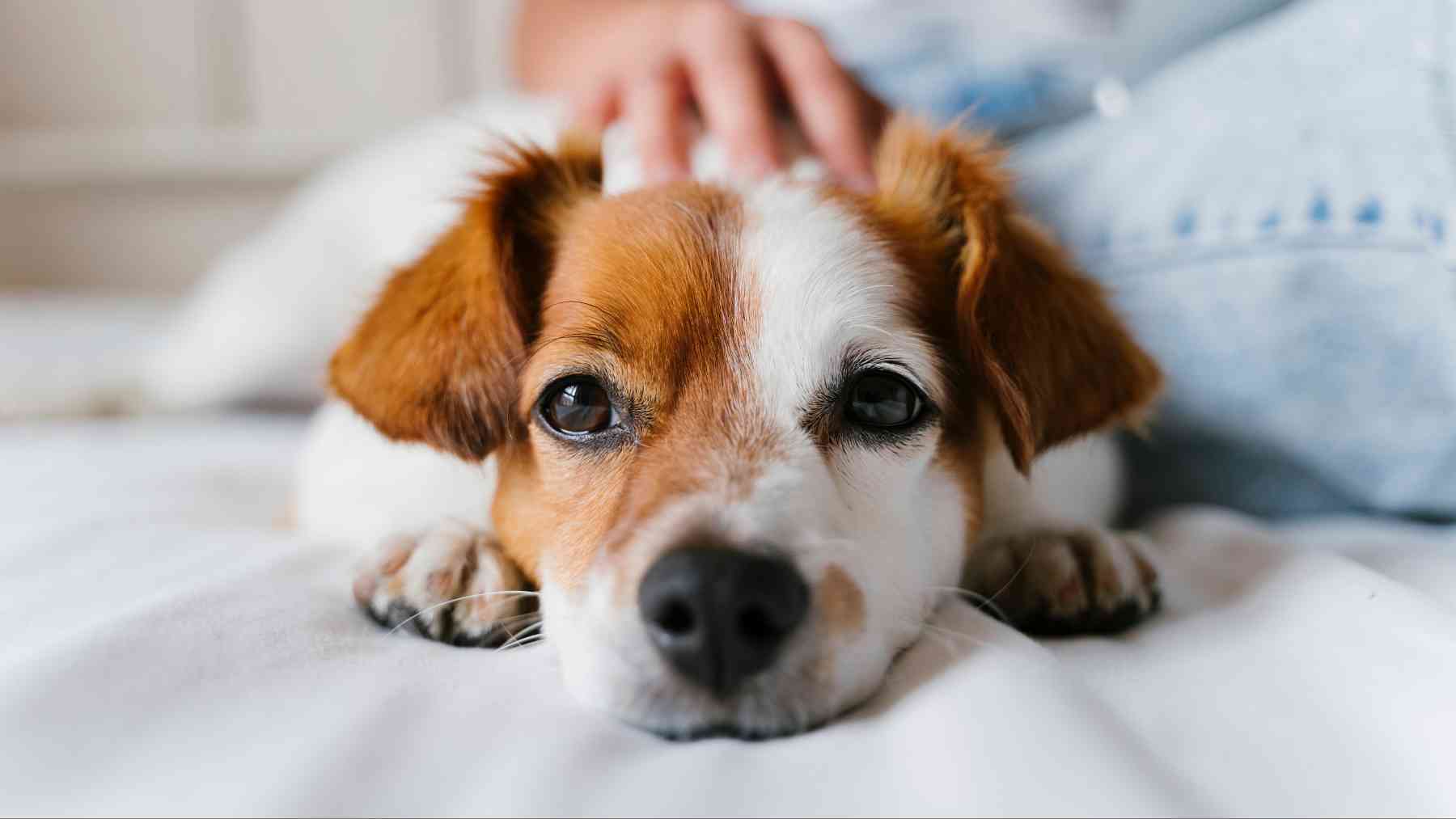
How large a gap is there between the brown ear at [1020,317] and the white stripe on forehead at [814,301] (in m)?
0.08

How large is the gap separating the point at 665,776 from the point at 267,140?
4098 mm

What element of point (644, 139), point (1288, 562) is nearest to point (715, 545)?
point (1288, 562)

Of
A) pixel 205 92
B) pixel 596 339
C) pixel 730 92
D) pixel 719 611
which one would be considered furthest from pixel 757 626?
pixel 205 92

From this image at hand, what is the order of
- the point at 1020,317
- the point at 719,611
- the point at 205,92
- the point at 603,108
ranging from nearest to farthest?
the point at 719,611 < the point at 1020,317 < the point at 603,108 < the point at 205,92

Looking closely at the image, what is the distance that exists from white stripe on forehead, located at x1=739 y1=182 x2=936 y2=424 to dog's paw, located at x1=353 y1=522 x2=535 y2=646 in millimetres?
343

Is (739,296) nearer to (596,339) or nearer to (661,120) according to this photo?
(596,339)

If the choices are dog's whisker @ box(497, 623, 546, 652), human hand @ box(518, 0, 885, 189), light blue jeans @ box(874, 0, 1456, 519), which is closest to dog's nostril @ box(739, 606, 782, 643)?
dog's whisker @ box(497, 623, 546, 652)

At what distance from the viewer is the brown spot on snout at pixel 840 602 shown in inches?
32.3

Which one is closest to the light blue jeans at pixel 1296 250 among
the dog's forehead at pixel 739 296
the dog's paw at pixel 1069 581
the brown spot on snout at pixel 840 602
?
the dog's paw at pixel 1069 581

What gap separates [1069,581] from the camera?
42.4 inches

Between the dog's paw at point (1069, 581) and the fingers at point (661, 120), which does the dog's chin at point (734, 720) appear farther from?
the fingers at point (661, 120)

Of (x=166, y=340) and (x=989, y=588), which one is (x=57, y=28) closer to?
(x=166, y=340)

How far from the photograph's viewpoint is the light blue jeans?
4.28 ft

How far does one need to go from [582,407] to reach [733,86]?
34.0 inches
